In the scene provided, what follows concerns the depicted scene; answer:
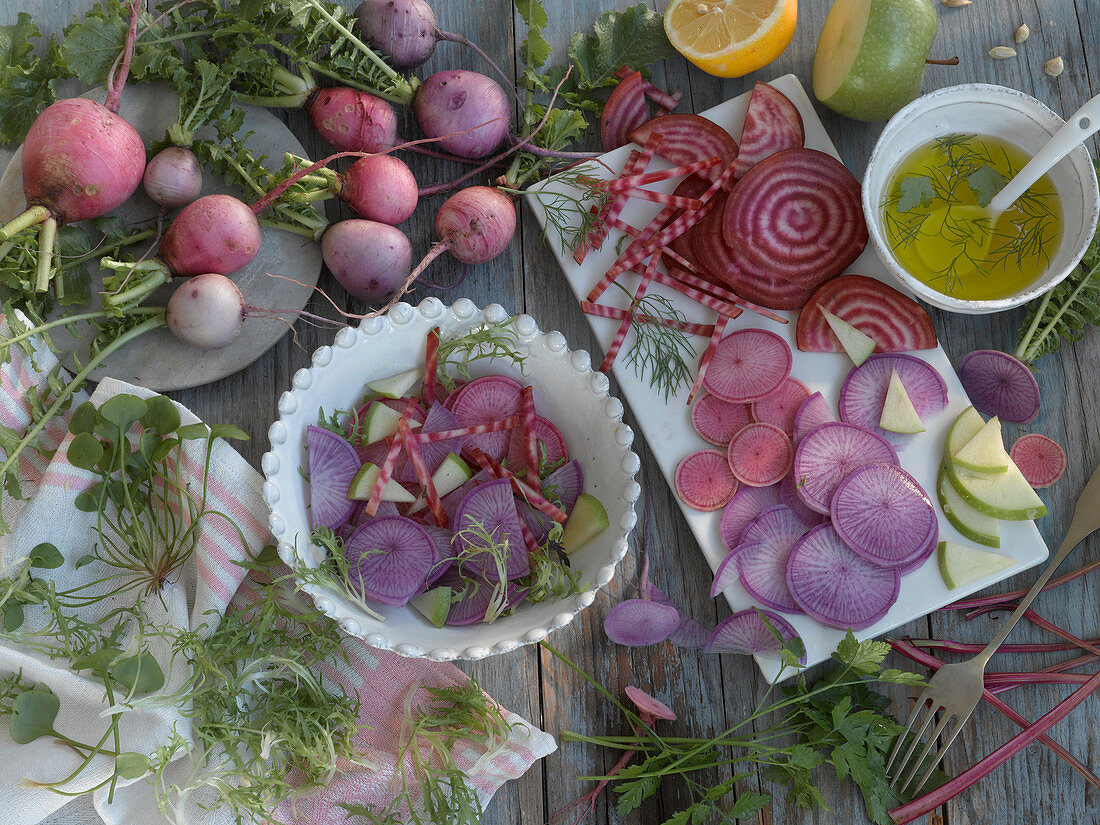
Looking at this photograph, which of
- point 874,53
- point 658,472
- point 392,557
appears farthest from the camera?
point 658,472

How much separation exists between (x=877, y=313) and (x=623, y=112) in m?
0.51

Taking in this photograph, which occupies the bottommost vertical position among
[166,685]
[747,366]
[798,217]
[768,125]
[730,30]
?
[166,685]

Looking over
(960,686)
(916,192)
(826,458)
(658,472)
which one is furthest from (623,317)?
(960,686)

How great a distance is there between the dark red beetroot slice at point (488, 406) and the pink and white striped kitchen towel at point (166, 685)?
312 mm

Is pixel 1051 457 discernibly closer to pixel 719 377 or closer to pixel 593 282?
pixel 719 377

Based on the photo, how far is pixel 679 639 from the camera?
4.04 feet

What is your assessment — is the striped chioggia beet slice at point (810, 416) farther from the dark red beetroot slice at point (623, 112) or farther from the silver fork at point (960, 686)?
the dark red beetroot slice at point (623, 112)

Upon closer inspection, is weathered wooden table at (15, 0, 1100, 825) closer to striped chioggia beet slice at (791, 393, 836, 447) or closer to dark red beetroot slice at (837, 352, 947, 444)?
dark red beetroot slice at (837, 352, 947, 444)

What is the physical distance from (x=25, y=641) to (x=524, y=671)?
678mm

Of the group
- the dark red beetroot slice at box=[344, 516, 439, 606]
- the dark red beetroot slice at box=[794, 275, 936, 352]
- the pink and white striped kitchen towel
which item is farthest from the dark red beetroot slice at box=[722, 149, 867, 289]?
the pink and white striped kitchen towel

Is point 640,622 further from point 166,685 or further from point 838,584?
point 166,685

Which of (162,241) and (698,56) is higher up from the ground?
(698,56)

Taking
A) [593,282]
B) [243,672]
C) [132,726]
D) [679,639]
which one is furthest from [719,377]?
[132,726]

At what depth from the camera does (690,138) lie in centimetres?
130
